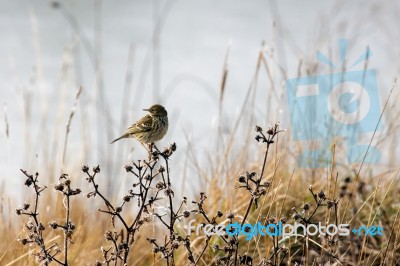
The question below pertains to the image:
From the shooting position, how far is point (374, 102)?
5.10m

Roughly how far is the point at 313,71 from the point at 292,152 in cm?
76

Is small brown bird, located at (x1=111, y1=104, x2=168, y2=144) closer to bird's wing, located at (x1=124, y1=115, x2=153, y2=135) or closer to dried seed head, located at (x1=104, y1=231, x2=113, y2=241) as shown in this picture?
bird's wing, located at (x1=124, y1=115, x2=153, y2=135)

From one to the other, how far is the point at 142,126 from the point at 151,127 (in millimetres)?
110

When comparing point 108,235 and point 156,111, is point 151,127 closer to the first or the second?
point 156,111

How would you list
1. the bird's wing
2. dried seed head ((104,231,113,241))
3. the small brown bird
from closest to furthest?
1. dried seed head ((104,231,113,241))
2. the small brown bird
3. the bird's wing

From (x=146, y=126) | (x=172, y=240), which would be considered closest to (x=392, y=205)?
(x=146, y=126)

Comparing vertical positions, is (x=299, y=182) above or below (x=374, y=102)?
below

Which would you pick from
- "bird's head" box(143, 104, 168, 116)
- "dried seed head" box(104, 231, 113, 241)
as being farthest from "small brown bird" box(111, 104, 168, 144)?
"dried seed head" box(104, 231, 113, 241)

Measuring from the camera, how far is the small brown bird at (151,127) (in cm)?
363

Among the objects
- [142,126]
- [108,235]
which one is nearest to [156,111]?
[142,126]

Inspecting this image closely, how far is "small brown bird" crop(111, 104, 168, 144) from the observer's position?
143 inches

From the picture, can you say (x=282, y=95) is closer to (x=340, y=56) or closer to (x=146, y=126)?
(x=340, y=56)

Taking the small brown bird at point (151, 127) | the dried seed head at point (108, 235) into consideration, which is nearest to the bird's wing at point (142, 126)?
the small brown bird at point (151, 127)

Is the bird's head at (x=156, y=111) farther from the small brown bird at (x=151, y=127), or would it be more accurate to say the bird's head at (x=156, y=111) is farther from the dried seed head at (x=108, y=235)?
the dried seed head at (x=108, y=235)
